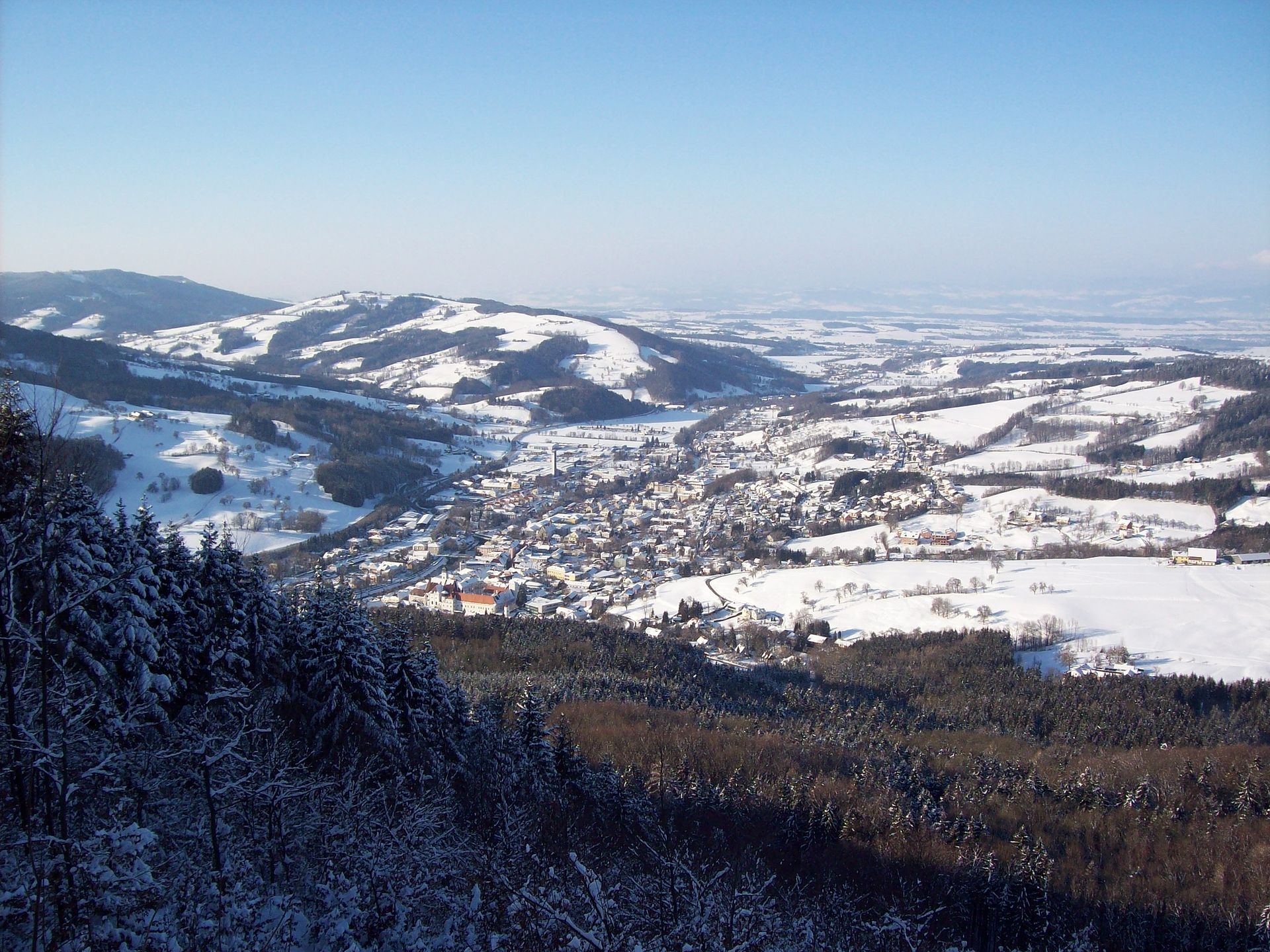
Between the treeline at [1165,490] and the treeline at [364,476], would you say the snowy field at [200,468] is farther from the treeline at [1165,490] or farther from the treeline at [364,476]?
the treeline at [1165,490]

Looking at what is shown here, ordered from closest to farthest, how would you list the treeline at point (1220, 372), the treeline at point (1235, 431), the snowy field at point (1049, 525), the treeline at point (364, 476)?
the snowy field at point (1049, 525) < the treeline at point (364, 476) < the treeline at point (1235, 431) < the treeline at point (1220, 372)

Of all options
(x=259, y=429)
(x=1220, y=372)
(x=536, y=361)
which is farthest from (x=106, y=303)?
(x=1220, y=372)

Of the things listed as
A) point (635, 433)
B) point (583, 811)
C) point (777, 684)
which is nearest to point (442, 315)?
point (635, 433)

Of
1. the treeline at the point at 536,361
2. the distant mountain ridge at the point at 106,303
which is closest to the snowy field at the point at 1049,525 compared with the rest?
the treeline at the point at 536,361

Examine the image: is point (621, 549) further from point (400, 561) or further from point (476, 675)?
point (476, 675)

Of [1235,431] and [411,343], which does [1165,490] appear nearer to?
[1235,431]

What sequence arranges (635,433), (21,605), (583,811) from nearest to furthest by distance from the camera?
(21,605), (583,811), (635,433)
